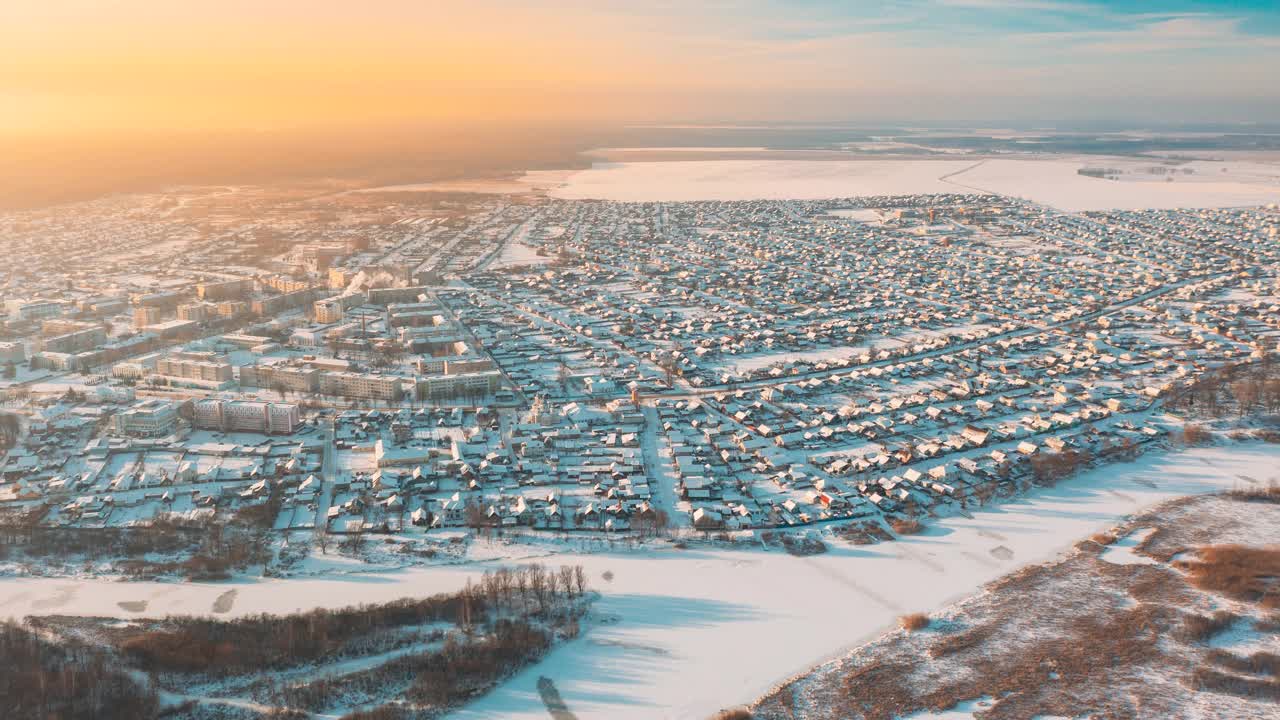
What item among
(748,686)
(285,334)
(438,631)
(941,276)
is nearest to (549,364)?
(285,334)

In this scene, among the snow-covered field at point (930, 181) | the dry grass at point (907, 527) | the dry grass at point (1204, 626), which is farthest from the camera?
the snow-covered field at point (930, 181)

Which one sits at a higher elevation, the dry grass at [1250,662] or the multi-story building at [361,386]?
the multi-story building at [361,386]

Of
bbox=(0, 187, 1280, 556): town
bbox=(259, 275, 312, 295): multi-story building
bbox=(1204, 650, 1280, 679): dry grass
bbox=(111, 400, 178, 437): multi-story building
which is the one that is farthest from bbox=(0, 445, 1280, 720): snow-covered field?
bbox=(259, 275, 312, 295): multi-story building

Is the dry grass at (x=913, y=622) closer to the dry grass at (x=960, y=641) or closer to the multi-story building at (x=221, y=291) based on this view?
the dry grass at (x=960, y=641)

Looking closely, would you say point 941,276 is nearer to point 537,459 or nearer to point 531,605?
point 537,459

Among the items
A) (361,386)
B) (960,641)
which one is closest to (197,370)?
(361,386)

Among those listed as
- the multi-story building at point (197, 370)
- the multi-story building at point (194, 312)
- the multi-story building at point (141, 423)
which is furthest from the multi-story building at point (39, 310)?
the multi-story building at point (141, 423)
